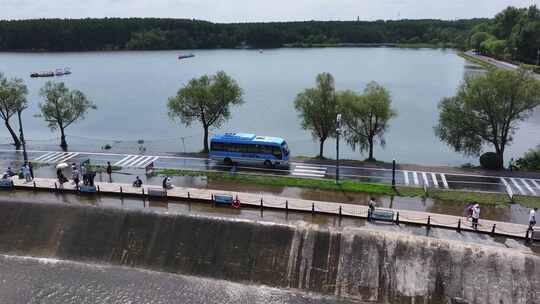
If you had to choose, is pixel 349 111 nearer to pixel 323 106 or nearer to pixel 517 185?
pixel 323 106

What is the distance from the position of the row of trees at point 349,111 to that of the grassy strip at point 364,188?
949cm

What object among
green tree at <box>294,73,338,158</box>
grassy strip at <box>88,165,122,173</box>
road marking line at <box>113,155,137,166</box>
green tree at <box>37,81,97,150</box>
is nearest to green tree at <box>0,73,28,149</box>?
green tree at <box>37,81,97,150</box>

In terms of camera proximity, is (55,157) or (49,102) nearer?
(55,157)

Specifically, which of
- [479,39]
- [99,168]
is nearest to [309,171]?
[99,168]

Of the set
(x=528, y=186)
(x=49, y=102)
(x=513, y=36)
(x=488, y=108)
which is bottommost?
(x=528, y=186)

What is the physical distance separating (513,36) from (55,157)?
415ft

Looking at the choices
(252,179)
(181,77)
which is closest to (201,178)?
(252,179)

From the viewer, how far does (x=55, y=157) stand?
147 feet

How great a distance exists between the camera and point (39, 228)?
3056 cm

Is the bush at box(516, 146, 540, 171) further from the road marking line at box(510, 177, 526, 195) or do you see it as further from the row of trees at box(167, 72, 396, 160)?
the row of trees at box(167, 72, 396, 160)

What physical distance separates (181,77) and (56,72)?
38705 mm

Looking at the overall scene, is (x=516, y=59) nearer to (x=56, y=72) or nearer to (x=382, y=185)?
(x=382, y=185)

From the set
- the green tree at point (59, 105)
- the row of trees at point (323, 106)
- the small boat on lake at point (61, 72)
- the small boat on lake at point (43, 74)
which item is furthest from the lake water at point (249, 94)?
the row of trees at point (323, 106)

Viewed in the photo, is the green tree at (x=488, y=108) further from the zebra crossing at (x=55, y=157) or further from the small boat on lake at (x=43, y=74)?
the small boat on lake at (x=43, y=74)
